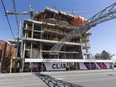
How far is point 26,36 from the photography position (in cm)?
4759

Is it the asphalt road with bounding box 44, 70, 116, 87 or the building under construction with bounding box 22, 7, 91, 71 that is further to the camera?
the building under construction with bounding box 22, 7, 91, 71

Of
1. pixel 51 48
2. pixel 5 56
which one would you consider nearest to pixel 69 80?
pixel 5 56

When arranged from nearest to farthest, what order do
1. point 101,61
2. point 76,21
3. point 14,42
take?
point 101,61, point 14,42, point 76,21

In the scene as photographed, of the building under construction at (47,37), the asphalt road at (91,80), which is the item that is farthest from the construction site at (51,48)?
the asphalt road at (91,80)

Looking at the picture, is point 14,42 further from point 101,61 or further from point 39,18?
point 101,61

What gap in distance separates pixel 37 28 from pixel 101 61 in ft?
82.7

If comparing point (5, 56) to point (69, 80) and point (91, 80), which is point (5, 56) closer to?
point (69, 80)

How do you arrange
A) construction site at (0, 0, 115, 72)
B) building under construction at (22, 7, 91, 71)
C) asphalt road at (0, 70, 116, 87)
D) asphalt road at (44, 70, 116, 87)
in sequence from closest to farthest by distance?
asphalt road at (0, 70, 116, 87) < asphalt road at (44, 70, 116, 87) < construction site at (0, 0, 115, 72) < building under construction at (22, 7, 91, 71)

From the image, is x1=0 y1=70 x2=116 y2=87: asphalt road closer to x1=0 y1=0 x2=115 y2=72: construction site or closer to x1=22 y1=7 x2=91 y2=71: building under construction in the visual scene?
x1=0 y1=0 x2=115 y2=72: construction site

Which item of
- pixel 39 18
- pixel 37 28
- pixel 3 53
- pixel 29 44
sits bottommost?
pixel 3 53

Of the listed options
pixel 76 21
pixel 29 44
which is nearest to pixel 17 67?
pixel 29 44

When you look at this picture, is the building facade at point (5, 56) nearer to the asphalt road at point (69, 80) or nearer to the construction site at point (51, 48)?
the construction site at point (51, 48)

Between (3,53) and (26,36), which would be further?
(26,36)

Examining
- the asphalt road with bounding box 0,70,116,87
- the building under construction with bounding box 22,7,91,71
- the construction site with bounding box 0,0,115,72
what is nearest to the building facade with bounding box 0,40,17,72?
the construction site with bounding box 0,0,115,72
